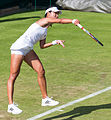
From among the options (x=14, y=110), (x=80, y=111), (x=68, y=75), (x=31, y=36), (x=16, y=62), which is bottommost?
(x=68, y=75)

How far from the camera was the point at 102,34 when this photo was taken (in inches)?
784

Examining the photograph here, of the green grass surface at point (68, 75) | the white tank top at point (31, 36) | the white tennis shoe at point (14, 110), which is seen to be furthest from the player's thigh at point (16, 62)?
the green grass surface at point (68, 75)

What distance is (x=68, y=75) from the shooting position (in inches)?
488

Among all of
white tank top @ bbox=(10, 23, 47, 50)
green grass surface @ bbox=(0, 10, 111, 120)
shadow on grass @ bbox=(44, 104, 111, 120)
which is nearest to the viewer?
white tank top @ bbox=(10, 23, 47, 50)

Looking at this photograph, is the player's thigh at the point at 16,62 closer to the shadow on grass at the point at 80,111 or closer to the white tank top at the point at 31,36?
the white tank top at the point at 31,36

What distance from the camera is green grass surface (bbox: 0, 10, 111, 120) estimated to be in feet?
30.1

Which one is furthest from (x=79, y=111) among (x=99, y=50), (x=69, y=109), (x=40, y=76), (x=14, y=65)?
(x=99, y=50)

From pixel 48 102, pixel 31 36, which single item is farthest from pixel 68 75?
pixel 31 36

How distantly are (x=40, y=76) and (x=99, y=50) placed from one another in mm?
7628

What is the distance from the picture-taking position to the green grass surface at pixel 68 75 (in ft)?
30.1

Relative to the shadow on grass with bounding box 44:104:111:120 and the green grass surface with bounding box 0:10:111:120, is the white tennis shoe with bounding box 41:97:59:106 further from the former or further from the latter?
the shadow on grass with bounding box 44:104:111:120

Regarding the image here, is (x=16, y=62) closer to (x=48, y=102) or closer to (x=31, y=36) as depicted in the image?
(x=31, y=36)

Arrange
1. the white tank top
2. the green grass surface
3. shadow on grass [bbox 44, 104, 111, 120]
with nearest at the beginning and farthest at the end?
the white tank top → shadow on grass [bbox 44, 104, 111, 120] → the green grass surface

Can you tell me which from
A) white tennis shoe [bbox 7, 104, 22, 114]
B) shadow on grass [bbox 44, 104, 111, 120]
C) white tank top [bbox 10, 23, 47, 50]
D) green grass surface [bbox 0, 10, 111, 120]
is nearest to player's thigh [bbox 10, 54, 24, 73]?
white tank top [bbox 10, 23, 47, 50]
